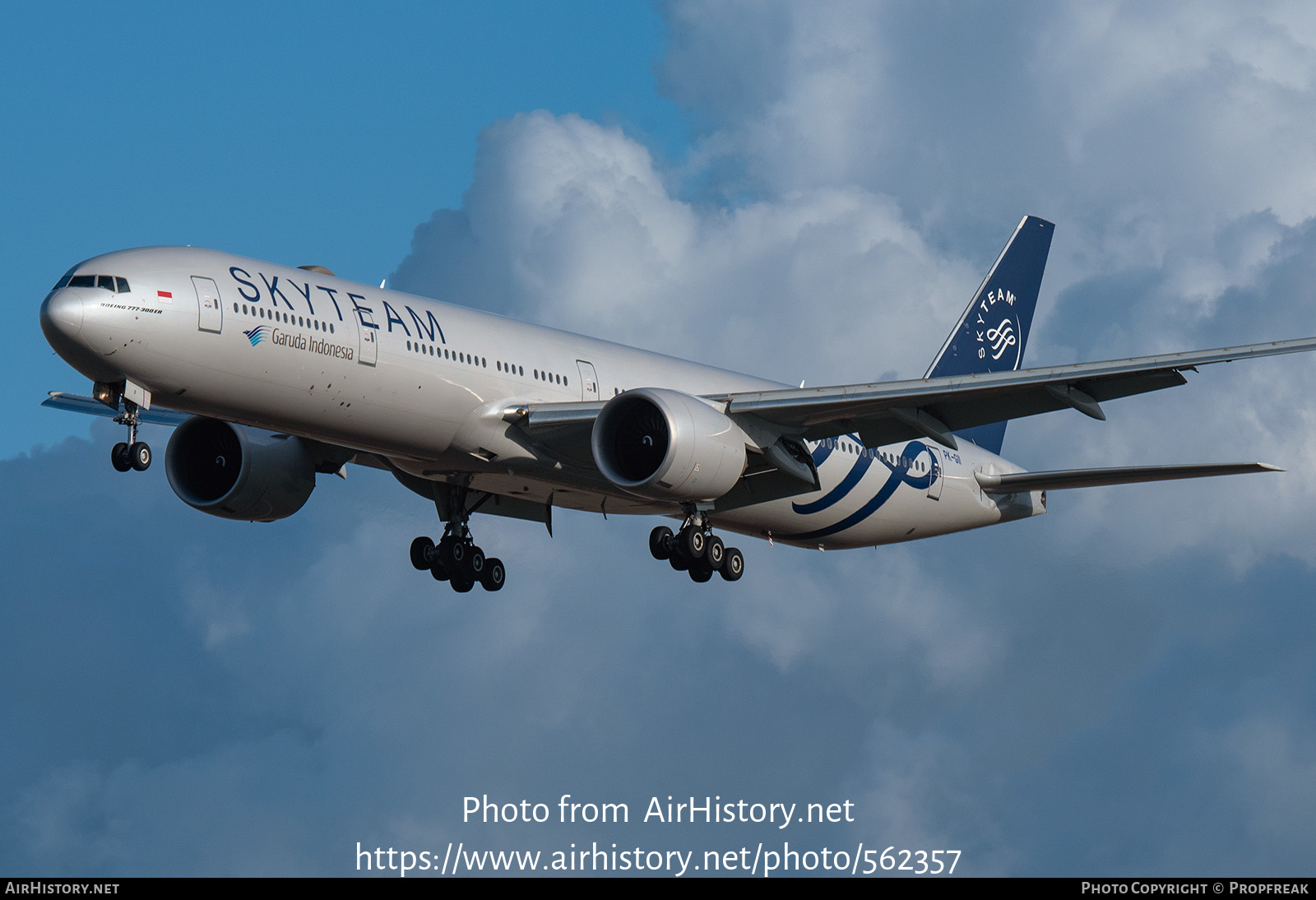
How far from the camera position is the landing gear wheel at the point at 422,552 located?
39.2 m

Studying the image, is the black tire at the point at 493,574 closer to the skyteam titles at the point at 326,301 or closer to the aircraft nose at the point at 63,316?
the skyteam titles at the point at 326,301

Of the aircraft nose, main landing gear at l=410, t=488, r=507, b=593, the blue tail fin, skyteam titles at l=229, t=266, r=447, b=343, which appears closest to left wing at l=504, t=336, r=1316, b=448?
skyteam titles at l=229, t=266, r=447, b=343

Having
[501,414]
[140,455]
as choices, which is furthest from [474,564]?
[140,455]

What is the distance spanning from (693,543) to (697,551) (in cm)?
22

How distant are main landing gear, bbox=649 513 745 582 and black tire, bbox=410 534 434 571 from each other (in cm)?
585

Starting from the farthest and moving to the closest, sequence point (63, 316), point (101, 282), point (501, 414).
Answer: point (501, 414)
point (101, 282)
point (63, 316)

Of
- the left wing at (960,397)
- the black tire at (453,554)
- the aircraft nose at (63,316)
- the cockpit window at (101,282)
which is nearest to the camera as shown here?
the aircraft nose at (63,316)

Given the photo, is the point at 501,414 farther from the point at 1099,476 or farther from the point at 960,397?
the point at 1099,476

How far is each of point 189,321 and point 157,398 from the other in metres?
1.59

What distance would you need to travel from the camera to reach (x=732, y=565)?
36250 millimetres

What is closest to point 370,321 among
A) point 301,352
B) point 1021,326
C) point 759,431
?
point 301,352

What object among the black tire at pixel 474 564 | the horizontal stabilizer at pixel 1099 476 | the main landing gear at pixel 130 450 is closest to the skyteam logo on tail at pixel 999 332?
the horizontal stabilizer at pixel 1099 476

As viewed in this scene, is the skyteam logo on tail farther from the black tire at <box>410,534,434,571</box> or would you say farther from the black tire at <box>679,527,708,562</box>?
the black tire at <box>410,534,434,571</box>

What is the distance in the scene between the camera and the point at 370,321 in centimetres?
3088
